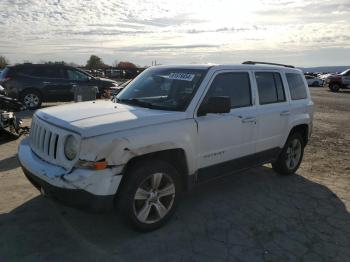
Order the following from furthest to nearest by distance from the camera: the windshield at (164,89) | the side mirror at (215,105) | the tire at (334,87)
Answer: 1. the tire at (334,87)
2. the windshield at (164,89)
3. the side mirror at (215,105)

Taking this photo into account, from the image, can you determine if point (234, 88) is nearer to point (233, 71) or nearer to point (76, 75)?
point (233, 71)

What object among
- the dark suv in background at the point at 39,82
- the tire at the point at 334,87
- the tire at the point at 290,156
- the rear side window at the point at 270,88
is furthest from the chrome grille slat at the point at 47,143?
the tire at the point at 334,87

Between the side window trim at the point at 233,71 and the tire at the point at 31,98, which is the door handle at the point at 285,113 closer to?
the side window trim at the point at 233,71

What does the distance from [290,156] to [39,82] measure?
1159 centimetres

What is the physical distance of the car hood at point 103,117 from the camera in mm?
3939

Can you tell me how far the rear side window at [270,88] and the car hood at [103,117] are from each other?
174 centimetres

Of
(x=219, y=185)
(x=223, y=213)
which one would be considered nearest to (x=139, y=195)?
(x=223, y=213)

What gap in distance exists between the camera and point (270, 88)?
20.0ft

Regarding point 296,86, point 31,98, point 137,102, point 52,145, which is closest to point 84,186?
point 52,145

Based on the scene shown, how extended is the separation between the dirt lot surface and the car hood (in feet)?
3.85

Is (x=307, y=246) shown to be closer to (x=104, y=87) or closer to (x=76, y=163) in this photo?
(x=76, y=163)

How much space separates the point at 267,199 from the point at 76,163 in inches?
116

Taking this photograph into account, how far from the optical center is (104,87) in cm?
1697

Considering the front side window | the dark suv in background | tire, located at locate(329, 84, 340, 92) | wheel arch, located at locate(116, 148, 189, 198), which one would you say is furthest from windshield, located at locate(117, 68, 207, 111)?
tire, located at locate(329, 84, 340, 92)
